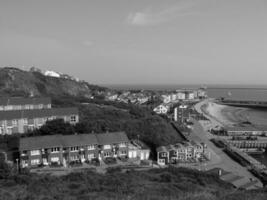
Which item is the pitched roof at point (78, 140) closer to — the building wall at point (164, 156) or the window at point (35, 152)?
the window at point (35, 152)

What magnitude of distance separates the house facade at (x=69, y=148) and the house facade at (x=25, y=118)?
628cm

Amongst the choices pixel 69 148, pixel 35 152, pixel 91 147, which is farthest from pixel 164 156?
pixel 35 152

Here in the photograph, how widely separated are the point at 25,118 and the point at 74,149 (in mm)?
8586

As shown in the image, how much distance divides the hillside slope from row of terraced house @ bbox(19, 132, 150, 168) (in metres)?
28.5

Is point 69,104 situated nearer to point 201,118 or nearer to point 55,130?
point 55,130

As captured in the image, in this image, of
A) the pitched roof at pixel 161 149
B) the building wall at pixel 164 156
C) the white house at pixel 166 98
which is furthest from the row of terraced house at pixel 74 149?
the white house at pixel 166 98

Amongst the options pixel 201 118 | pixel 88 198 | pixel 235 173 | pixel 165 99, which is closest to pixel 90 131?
pixel 235 173

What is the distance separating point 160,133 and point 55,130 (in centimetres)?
1325

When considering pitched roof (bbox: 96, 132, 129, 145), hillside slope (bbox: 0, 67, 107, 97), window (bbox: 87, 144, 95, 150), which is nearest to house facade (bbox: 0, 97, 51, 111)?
hillside slope (bbox: 0, 67, 107, 97)

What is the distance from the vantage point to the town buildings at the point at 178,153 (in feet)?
84.9

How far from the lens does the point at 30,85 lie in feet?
188

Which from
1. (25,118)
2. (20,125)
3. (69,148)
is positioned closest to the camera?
(69,148)

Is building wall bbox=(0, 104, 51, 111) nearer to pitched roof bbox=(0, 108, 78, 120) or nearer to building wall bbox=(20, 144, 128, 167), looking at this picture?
pitched roof bbox=(0, 108, 78, 120)

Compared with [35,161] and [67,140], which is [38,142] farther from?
[67,140]
